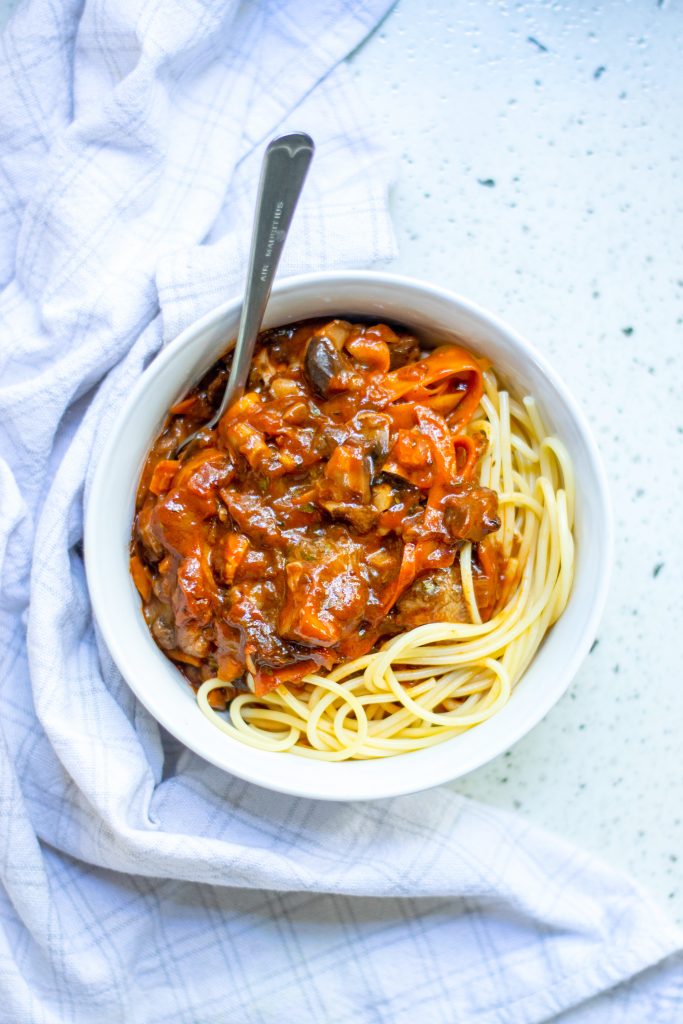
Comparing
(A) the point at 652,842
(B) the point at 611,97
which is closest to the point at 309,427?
(B) the point at 611,97

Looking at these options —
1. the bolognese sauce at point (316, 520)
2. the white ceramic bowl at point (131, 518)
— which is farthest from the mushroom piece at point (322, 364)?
the white ceramic bowl at point (131, 518)

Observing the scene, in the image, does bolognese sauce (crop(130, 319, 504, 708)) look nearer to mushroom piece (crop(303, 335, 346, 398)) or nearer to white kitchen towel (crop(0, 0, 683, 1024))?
mushroom piece (crop(303, 335, 346, 398))

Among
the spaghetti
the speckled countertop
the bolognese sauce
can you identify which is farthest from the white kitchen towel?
the bolognese sauce

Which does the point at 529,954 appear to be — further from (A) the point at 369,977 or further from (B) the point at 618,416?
(B) the point at 618,416

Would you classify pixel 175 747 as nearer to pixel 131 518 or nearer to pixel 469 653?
pixel 131 518

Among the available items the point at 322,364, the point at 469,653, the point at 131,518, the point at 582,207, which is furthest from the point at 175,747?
the point at 582,207

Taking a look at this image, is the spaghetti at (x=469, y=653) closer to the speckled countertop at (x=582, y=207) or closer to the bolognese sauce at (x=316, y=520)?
the bolognese sauce at (x=316, y=520)
